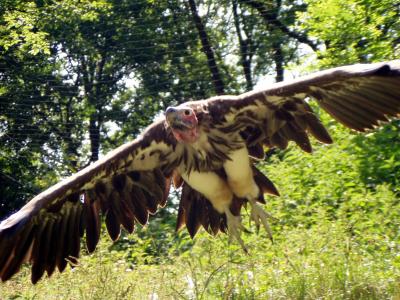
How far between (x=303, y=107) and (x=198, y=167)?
907 mm

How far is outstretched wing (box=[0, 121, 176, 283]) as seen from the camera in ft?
20.1

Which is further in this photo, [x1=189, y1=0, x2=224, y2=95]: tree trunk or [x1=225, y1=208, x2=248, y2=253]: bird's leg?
[x1=189, y1=0, x2=224, y2=95]: tree trunk

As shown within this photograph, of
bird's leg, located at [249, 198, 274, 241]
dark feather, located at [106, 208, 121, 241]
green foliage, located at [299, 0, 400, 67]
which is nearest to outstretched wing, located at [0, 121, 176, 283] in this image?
dark feather, located at [106, 208, 121, 241]

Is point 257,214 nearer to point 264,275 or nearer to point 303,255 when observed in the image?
point 303,255

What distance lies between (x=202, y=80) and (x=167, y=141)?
10.2 meters

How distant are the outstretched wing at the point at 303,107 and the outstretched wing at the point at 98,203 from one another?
563mm

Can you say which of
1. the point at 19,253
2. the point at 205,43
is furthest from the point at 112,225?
the point at 205,43

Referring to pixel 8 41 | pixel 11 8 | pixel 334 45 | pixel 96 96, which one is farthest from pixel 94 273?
pixel 96 96

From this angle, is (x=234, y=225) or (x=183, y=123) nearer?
(x=183, y=123)

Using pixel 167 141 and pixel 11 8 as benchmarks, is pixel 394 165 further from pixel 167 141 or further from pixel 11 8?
pixel 11 8

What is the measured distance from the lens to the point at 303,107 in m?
6.16

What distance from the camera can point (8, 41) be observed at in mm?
13008

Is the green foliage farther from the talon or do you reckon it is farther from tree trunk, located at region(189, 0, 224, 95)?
tree trunk, located at region(189, 0, 224, 95)

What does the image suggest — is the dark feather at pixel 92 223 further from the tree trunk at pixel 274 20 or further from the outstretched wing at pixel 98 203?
the tree trunk at pixel 274 20
